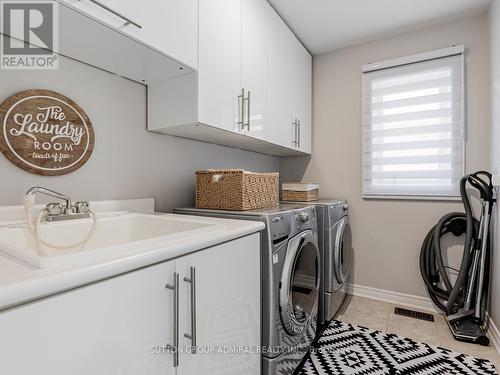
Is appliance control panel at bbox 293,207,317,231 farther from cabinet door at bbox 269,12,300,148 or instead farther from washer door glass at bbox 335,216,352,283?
cabinet door at bbox 269,12,300,148

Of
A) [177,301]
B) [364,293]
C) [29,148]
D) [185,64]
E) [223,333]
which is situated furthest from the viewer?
[364,293]

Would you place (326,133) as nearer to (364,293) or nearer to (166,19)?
(364,293)

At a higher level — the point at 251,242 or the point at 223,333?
the point at 251,242

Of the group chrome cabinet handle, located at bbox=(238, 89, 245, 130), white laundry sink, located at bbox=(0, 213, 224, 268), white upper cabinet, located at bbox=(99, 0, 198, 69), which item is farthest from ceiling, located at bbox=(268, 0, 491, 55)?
white laundry sink, located at bbox=(0, 213, 224, 268)

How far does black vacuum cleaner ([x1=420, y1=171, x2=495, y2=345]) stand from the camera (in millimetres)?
2010

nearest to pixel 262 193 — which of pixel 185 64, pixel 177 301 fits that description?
pixel 185 64

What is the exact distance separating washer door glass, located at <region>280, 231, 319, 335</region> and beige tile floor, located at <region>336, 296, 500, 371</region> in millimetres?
749

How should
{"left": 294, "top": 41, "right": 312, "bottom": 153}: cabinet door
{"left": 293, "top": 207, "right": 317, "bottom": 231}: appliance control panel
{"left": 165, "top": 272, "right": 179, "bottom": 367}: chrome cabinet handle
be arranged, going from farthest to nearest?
{"left": 294, "top": 41, "right": 312, "bottom": 153}: cabinet door, {"left": 293, "top": 207, "right": 317, "bottom": 231}: appliance control panel, {"left": 165, "top": 272, "right": 179, "bottom": 367}: chrome cabinet handle

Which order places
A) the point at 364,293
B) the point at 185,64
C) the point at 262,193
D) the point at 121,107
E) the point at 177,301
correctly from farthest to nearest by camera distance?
1. the point at 364,293
2. the point at 262,193
3. the point at 121,107
4. the point at 185,64
5. the point at 177,301

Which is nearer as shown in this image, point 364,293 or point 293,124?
point 293,124

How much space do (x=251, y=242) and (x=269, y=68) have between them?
1.39 meters

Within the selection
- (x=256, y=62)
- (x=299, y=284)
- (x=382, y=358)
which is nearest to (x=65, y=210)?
(x=299, y=284)

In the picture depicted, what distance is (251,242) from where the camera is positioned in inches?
48.4

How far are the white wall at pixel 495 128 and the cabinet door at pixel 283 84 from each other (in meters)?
1.44
